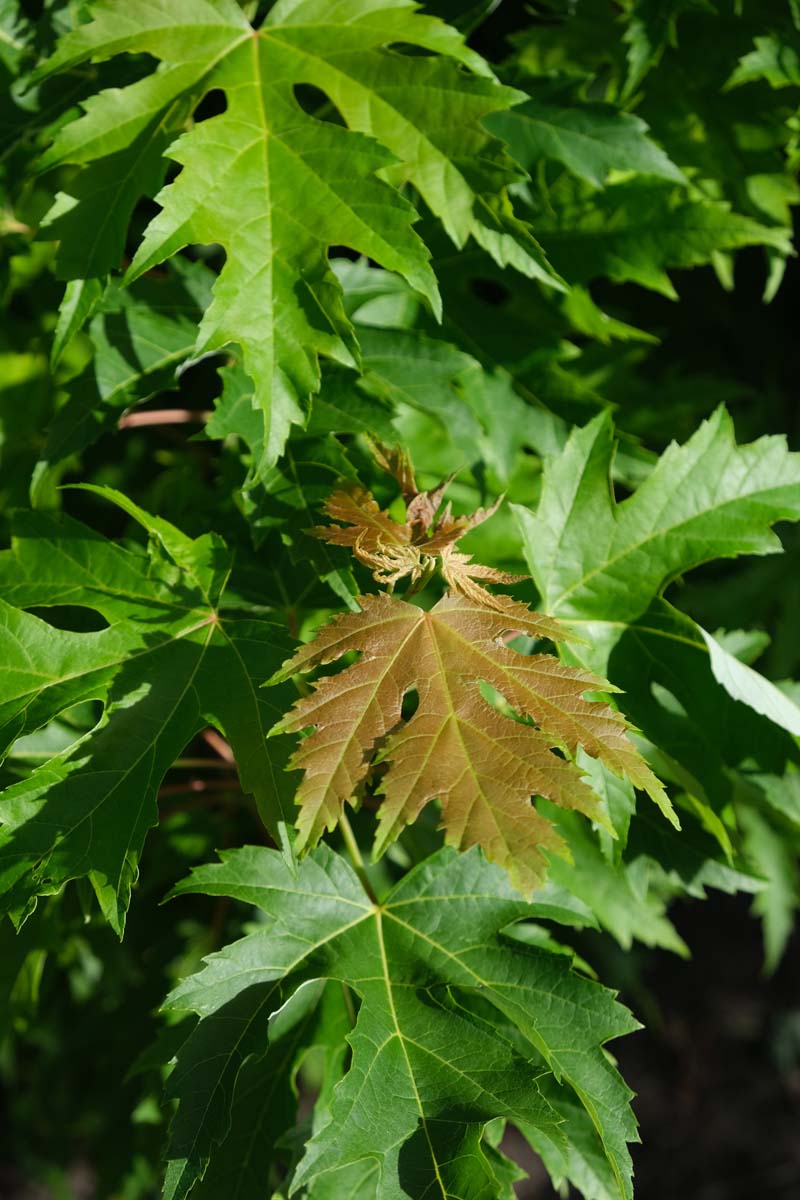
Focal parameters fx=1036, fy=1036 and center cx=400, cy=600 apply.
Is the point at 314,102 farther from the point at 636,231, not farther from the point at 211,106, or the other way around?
the point at 636,231

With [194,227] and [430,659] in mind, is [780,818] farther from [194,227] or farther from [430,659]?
[194,227]

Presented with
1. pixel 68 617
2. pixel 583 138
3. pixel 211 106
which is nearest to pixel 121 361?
pixel 68 617

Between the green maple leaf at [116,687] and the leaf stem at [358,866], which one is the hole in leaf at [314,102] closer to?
the green maple leaf at [116,687]

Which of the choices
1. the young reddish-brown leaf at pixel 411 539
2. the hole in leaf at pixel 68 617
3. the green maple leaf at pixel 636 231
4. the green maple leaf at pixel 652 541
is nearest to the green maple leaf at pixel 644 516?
the green maple leaf at pixel 652 541

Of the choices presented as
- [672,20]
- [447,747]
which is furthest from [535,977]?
[672,20]

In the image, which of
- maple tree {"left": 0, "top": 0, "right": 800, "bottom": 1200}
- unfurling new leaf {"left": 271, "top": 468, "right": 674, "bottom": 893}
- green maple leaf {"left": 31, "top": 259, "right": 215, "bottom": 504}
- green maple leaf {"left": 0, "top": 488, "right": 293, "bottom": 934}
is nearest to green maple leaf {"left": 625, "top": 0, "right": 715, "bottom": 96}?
maple tree {"left": 0, "top": 0, "right": 800, "bottom": 1200}

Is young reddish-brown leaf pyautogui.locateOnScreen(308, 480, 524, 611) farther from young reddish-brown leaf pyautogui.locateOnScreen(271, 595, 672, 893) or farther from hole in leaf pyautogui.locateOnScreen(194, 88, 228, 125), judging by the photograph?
hole in leaf pyautogui.locateOnScreen(194, 88, 228, 125)

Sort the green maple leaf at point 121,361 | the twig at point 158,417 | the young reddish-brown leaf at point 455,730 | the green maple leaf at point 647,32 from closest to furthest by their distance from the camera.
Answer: the young reddish-brown leaf at point 455,730 < the green maple leaf at point 121,361 < the green maple leaf at point 647,32 < the twig at point 158,417
